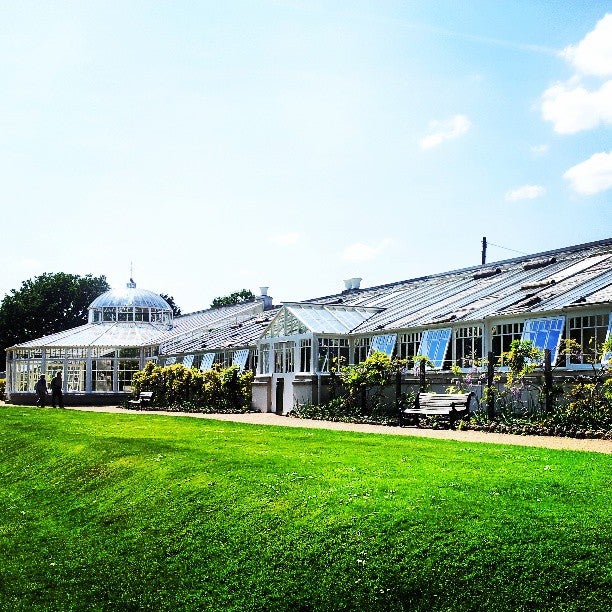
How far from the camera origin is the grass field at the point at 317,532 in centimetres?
715

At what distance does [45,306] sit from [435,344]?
5390 cm

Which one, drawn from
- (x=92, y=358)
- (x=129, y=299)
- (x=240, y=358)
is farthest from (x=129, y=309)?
(x=240, y=358)

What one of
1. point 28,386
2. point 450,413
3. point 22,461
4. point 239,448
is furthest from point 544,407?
point 28,386

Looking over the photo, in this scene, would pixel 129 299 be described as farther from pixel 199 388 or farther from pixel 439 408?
pixel 439 408

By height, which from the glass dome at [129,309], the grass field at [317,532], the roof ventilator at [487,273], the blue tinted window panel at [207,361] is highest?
the roof ventilator at [487,273]

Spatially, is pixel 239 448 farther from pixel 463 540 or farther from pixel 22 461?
pixel 463 540

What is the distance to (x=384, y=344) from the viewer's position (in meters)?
28.1

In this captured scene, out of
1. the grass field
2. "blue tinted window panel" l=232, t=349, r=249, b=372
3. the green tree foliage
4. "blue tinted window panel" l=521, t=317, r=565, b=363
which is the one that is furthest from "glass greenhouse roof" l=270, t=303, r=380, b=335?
the grass field

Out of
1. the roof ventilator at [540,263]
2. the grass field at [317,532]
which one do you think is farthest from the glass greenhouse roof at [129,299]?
the grass field at [317,532]

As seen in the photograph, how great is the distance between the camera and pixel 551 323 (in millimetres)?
21141

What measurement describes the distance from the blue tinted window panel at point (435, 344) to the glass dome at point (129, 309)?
1040 inches

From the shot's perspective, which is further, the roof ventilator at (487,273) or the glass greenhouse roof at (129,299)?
the glass greenhouse roof at (129,299)

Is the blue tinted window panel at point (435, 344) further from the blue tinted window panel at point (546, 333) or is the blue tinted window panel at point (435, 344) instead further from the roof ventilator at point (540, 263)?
the roof ventilator at point (540, 263)

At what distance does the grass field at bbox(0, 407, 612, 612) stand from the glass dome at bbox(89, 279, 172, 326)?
37.3 meters
